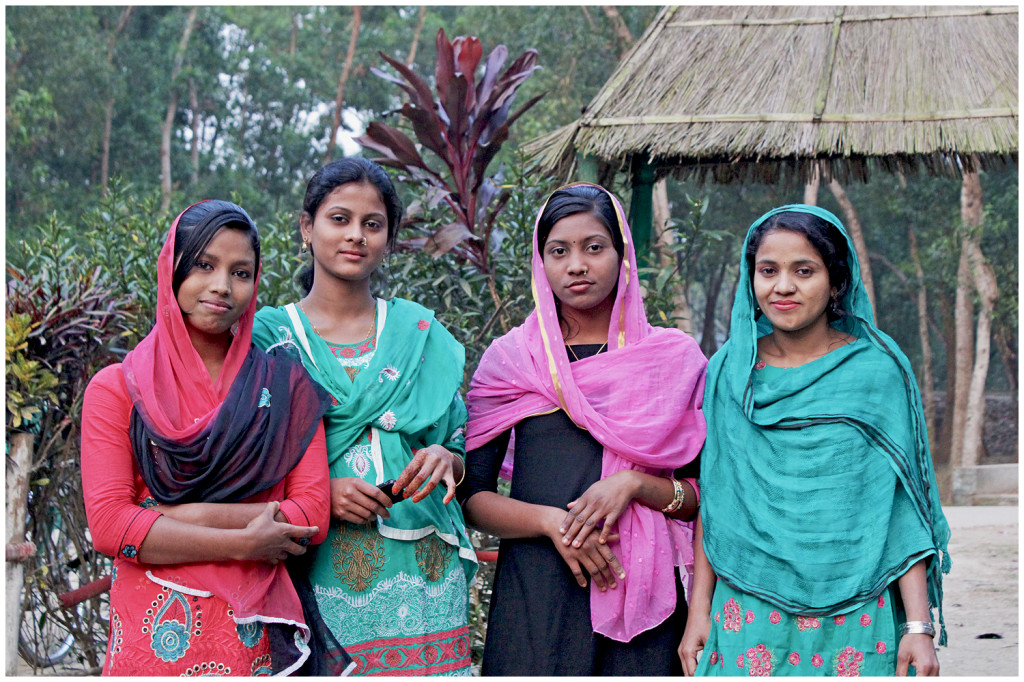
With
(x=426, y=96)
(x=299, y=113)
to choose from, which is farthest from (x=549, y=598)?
(x=299, y=113)

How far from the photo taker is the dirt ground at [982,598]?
5.29 m

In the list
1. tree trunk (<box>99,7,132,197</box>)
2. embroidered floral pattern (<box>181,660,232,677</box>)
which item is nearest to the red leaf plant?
embroidered floral pattern (<box>181,660,232,677</box>)

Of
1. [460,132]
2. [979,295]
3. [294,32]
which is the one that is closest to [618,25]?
[979,295]

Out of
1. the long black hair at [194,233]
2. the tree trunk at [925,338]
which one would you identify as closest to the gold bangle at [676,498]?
the long black hair at [194,233]

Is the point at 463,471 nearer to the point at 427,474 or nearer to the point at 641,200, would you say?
the point at 427,474

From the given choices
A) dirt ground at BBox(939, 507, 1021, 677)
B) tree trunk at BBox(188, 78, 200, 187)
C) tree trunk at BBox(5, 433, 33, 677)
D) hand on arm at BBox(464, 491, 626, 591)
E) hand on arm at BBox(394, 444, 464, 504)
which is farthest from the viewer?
tree trunk at BBox(188, 78, 200, 187)

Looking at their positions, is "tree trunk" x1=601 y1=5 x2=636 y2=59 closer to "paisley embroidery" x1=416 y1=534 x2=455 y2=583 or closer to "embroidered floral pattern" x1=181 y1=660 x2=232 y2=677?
"paisley embroidery" x1=416 y1=534 x2=455 y2=583

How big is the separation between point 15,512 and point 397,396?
2.14m

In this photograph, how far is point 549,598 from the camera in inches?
90.8

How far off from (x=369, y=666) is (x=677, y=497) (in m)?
0.87

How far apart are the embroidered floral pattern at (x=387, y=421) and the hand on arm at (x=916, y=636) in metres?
1.26

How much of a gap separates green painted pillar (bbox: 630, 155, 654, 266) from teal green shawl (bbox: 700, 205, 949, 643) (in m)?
2.91

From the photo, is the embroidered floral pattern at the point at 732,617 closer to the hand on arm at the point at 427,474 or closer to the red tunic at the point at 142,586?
the hand on arm at the point at 427,474

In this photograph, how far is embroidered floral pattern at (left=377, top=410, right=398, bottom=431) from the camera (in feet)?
7.50
